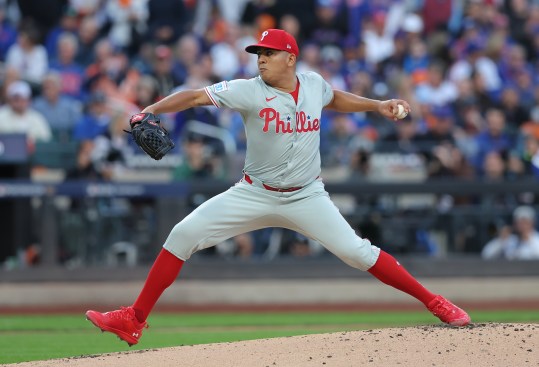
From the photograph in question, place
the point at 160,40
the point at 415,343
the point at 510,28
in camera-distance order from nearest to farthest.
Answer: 1. the point at 415,343
2. the point at 160,40
3. the point at 510,28

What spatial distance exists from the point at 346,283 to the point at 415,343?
603 centimetres

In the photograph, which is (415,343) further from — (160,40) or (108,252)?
(160,40)

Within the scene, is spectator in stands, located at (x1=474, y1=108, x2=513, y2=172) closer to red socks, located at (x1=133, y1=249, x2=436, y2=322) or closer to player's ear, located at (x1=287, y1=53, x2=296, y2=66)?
red socks, located at (x1=133, y1=249, x2=436, y2=322)

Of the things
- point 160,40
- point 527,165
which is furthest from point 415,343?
point 160,40

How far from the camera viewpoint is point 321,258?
12.4m

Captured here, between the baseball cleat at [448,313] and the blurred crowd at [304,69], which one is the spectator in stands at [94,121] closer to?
the blurred crowd at [304,69]

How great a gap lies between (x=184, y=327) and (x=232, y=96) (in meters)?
4.07

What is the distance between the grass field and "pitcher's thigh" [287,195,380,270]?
2160mm

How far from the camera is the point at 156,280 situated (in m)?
6.84

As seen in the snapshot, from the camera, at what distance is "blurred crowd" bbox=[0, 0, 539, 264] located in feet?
42.3

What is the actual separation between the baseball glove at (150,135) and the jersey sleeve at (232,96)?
43cm

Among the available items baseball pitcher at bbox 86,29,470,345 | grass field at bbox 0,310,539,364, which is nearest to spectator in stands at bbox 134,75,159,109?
grass field at bbox 0,310,539,364

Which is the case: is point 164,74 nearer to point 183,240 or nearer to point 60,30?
point 60,30

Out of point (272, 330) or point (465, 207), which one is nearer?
point (272, 330)
